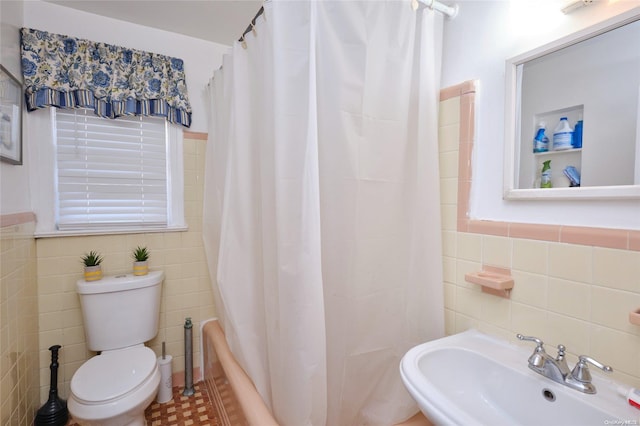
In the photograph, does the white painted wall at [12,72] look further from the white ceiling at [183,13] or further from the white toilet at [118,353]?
the white toilet at [118,353]

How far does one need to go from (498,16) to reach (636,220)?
81cm

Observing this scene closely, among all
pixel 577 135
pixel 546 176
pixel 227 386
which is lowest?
pixel 227 386

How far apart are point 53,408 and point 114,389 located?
0.61 m

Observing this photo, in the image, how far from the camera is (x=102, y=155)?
1772 mm

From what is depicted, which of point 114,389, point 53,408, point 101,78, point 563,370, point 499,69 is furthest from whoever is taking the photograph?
point 101,78

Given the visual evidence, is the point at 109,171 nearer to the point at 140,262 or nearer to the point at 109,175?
the point at 109,175

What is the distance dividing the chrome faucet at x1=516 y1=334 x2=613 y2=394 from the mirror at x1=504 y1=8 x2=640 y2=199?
46cm

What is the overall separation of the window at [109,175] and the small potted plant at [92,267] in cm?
15

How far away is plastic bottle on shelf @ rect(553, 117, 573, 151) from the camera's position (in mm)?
901

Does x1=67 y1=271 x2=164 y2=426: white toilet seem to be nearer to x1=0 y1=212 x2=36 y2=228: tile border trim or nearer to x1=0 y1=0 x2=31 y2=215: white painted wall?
x1=0 y1=212 x2=36 y2=228: tile border trim

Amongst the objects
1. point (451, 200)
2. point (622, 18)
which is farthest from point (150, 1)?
point (622, 18)

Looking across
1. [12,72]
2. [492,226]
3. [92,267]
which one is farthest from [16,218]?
[492,226]

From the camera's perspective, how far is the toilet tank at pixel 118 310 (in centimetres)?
162

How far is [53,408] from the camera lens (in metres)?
1.58
